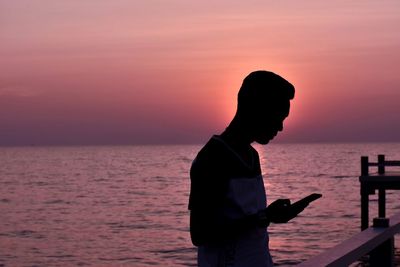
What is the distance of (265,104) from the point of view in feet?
→ 9.97

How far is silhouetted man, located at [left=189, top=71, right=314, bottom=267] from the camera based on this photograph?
2939mm

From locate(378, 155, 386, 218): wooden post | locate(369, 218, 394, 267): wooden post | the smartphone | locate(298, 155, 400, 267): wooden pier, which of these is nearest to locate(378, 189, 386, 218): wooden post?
locate(378, 155, 386, 218): wooden post

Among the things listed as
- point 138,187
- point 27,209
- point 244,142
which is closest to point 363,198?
point 244,142

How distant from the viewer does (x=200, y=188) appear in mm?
2961

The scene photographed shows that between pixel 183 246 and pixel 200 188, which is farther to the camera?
pixel 183 246

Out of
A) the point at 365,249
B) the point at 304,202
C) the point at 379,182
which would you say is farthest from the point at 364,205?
the point at 304,202

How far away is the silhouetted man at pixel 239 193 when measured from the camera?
9.64 ft

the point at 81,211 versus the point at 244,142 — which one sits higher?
the point at 244,142

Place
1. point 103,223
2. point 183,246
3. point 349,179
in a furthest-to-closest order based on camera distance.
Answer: point 349,179 → point 103,223 → point 183,246

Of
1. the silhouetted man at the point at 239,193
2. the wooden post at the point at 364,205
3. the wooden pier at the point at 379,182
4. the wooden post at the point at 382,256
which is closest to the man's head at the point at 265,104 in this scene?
the silhouetted man at the point at 239,193

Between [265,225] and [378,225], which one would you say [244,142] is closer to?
[265,225]

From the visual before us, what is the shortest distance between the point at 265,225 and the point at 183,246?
1299 inches

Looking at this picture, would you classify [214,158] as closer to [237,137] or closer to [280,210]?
[237,137]

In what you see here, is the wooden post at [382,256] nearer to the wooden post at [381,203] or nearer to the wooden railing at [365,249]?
the wooden railing at [365,249]
